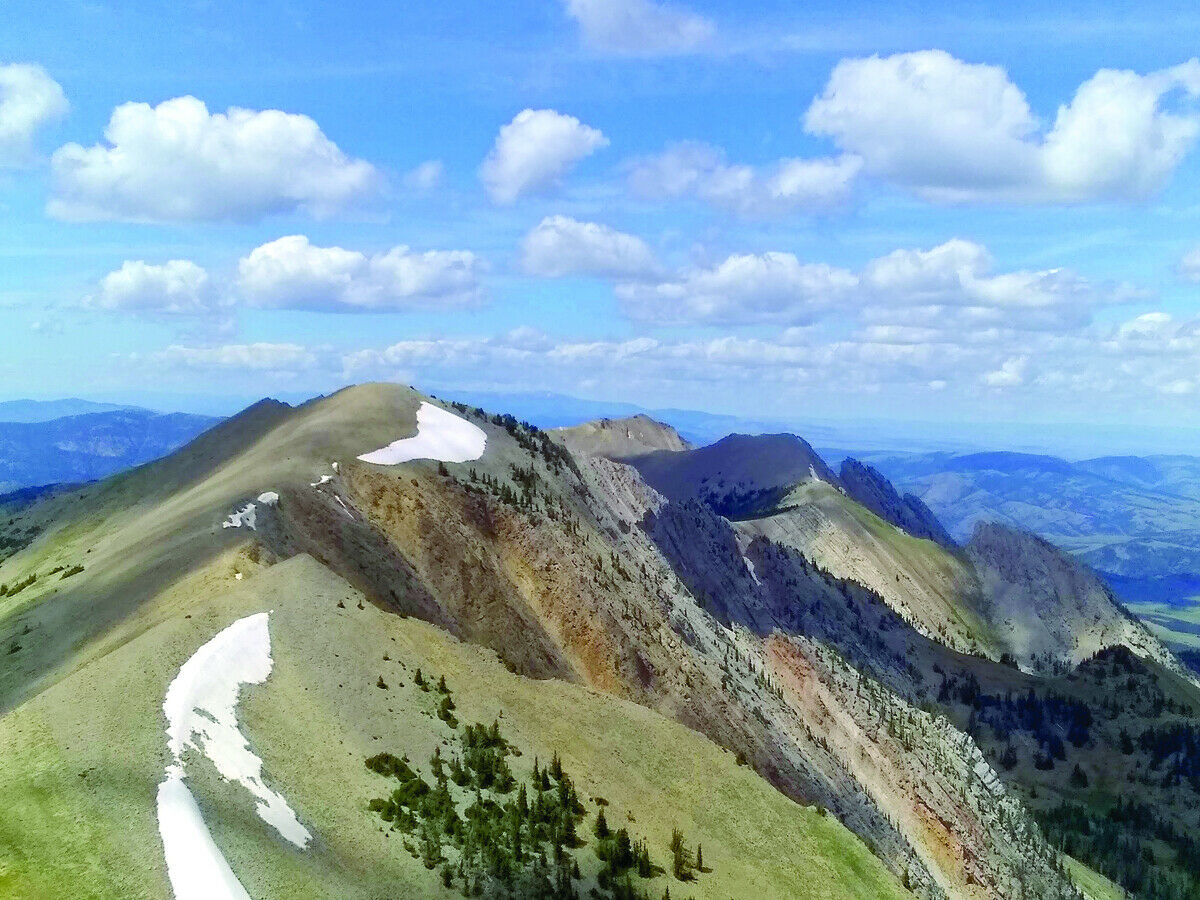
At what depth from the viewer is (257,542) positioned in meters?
44.9

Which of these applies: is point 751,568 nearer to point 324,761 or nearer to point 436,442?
point 436,442

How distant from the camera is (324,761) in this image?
2855cm

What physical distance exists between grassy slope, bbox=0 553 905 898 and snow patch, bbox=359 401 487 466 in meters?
24.2

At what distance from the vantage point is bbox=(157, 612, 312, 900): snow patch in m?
21.4

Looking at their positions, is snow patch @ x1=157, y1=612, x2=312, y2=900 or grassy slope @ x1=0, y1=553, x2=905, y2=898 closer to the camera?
snow patch @ x1=157, y1=612, x2=312, y2=900

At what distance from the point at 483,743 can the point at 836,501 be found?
519ft

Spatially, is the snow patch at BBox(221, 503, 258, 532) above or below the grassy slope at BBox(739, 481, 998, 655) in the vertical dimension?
above

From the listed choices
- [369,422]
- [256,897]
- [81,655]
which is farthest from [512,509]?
[256,897]

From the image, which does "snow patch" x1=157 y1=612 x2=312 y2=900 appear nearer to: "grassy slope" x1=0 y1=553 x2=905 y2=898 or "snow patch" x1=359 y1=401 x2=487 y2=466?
"grassy slope" x1=0 y1=553 x2=905 y2=898

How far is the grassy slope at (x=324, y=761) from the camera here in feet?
72.8

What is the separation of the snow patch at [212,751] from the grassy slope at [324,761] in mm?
375

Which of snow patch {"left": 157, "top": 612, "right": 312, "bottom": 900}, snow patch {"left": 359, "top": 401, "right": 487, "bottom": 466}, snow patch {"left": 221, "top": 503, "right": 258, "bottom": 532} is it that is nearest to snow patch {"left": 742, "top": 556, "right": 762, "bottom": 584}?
snow patch {"left": 359, "top": 401, "right": 487, "bottom": 466}

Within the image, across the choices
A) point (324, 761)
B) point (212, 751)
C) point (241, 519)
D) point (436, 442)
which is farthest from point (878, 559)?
point (212, 751)

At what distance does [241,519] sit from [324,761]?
892 inches
